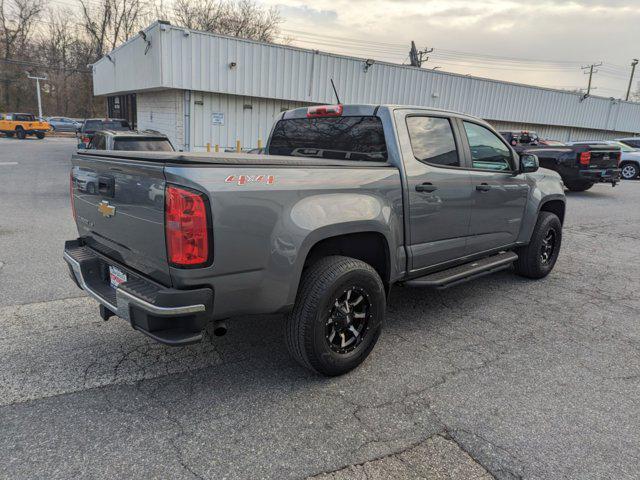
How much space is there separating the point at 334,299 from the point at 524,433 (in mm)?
1369

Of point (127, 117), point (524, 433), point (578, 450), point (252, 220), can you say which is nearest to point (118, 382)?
point (252, 220)

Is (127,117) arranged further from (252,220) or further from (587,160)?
(252,220)

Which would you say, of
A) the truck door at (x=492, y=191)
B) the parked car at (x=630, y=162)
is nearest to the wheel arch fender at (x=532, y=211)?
the truck door at (x=492, y=191)

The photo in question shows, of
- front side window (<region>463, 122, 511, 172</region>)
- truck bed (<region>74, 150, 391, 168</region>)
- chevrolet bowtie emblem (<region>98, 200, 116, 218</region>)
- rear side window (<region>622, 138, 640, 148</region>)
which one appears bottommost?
chevrolet bowtie emblem (<region>98, 200, 116, 218</region>)

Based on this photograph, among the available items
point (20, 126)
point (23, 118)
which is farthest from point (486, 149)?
point (23, 118)

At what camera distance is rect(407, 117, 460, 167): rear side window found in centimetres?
377

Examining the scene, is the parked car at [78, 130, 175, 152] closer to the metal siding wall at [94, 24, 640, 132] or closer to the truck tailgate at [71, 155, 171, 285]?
the metal siding wall at [94, 24, 640, 132]

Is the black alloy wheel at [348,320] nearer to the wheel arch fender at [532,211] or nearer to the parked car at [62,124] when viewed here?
the wheel arch fender at [532,211]

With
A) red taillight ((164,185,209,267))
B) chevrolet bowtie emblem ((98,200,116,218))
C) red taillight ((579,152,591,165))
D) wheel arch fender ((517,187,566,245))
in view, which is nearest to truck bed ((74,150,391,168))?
red taillight ((164,185,209,267))

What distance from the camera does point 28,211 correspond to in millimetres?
8664

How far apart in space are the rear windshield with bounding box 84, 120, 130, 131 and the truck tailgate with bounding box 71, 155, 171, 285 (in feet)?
54.7

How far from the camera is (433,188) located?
12.1ft

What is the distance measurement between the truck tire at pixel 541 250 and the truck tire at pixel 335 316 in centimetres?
289

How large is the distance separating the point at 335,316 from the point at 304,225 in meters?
0.72
